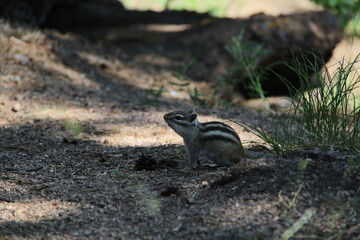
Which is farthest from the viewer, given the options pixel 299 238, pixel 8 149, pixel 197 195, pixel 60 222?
pixel 8 149

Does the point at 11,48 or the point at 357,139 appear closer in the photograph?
the point at 357,139

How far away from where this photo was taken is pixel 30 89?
693 centimetres

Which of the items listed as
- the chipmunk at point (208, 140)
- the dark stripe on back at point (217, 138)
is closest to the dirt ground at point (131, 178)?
the chipmunk at point (208, 140)

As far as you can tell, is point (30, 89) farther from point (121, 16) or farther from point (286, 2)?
point (286, 2)

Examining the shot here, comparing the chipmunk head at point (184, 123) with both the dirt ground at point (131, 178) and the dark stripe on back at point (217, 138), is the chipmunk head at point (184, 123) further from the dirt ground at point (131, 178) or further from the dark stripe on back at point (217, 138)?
the dirt ground at point (131, 178)

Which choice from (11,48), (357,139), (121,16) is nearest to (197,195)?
(357,139)

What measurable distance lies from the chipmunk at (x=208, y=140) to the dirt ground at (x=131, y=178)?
137 mm

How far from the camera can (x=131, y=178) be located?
4457 millimetres

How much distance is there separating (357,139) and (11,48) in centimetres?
510

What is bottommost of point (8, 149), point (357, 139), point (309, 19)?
point (8, 149)

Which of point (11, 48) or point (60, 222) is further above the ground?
point (11, 48)

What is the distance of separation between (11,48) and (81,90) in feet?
3.96

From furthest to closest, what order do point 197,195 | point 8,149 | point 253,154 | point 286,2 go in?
point 286,2 < point 8,149 < point 253,154 < point 197,195

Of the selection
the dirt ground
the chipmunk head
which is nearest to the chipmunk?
the chipmunk head
